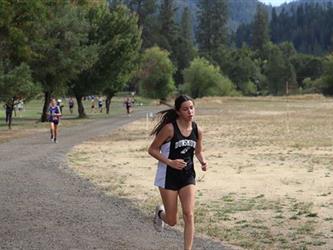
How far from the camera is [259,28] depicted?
171 metres

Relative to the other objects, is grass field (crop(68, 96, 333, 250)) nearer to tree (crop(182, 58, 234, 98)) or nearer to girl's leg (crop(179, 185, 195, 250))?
girl's leg (crop(179, 185, 195, 250))

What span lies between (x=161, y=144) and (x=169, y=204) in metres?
0.72

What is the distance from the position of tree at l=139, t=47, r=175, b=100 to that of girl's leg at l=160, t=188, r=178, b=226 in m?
94.4

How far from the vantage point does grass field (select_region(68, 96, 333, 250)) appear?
8742 millimetres

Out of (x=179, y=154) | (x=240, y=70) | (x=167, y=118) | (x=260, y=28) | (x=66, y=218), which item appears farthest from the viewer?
(x=260, y=28)

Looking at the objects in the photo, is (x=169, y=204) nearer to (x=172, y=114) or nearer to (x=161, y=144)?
(x=161, y=144)

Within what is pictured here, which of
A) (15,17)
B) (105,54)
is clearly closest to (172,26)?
(105,54)

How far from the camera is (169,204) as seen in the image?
7246 millimetres

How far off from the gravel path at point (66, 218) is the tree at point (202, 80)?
322 feet

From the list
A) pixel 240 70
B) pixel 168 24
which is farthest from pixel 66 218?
pixel 240 70

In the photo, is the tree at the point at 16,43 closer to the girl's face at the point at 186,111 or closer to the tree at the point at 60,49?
the tree at the point at 60,49

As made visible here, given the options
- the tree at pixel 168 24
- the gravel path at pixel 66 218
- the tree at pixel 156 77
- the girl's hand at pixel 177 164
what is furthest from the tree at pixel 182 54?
the girl's hand at pixel 177 164

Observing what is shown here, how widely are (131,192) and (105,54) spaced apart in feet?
127

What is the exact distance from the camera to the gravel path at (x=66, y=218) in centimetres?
797
